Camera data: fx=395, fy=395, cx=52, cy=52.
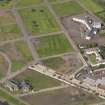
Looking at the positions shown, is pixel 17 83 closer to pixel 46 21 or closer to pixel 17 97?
pixel 17 97

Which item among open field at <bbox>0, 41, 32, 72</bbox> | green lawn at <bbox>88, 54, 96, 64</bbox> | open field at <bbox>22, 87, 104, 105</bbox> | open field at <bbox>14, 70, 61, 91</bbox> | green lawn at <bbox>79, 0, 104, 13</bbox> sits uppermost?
open field at <bbox>0, 41, 32, 72</bbox>

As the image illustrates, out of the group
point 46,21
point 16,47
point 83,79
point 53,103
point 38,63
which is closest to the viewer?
point 53,103

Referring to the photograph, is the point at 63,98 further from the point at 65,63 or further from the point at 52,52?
the point at 52,52

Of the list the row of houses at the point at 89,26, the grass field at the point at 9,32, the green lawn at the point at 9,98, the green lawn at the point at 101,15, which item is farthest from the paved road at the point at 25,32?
the green lawn at the point at 101,15

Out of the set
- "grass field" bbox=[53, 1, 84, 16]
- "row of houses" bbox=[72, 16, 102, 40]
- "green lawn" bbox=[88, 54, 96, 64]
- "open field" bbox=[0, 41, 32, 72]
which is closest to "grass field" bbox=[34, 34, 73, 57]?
"open field" bbox=[0, 41, 32, 72]

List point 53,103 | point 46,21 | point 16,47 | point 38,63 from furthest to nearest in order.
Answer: point 46,21 < point 16,47 < point 38,63 < point 53,103

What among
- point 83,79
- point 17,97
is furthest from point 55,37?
point 17,97

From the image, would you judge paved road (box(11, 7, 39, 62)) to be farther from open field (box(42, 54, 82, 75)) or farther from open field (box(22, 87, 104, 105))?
open field (box(22, 87, 104, 105))

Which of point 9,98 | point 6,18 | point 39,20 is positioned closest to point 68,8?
point 39,20

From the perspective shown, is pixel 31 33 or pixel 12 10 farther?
pixel 12 10
